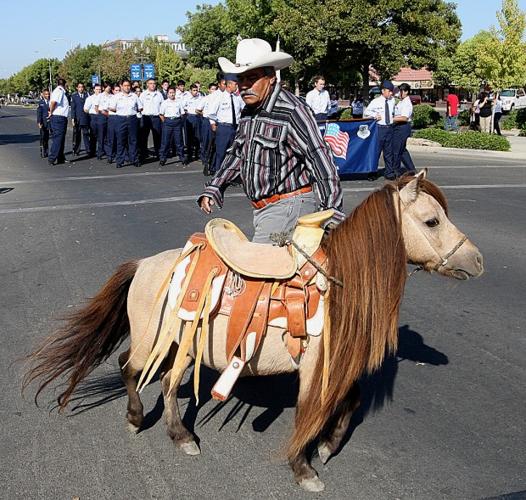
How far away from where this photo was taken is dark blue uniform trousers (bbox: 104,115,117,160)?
59.5 ft

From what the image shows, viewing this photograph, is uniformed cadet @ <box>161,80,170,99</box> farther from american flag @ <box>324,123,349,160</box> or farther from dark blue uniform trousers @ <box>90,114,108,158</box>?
american flag @ <box>324,123,349,160</box>

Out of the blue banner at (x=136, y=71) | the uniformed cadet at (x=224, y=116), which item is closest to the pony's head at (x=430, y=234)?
the uniformed cadet at (x=224, y=116)

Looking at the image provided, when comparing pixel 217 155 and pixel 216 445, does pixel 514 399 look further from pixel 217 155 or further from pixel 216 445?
pixel 217 155

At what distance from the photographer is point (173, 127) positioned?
18031mm

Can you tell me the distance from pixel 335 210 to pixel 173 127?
14.9 metres

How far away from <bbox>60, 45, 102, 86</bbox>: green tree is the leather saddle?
340ft

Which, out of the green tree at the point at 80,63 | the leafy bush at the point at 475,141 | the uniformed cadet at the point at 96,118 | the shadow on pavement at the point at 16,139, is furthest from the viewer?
the green tree at the point at 80,63

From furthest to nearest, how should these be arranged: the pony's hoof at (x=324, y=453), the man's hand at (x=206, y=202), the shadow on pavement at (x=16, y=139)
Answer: the shadow on pavement at (x=16, y=139) < the man's hand at (x=206, y=202) < the pony's hoof at (x=324, y=453)

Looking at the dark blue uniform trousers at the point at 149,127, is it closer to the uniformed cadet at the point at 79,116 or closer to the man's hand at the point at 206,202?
the uniformed cadet at the point at 79,116

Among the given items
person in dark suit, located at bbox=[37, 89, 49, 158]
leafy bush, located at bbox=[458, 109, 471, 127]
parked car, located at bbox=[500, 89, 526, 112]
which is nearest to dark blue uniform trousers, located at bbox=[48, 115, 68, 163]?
person in dark suit, located at bbox=[37, 89, 49, 158]

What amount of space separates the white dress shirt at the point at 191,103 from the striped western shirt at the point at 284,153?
14990 millimetres

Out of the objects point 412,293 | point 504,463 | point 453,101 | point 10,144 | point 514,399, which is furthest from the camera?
point 453,101

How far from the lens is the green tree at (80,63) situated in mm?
105938

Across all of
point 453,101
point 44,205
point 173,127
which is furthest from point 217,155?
point 453,101
